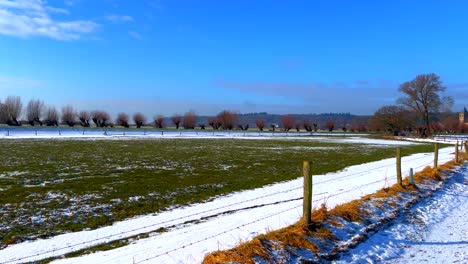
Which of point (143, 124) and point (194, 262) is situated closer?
point (194, 262)

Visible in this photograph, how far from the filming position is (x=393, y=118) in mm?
93625

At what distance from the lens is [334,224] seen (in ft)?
29.4

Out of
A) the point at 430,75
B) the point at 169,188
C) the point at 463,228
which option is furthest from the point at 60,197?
the point at 430,75

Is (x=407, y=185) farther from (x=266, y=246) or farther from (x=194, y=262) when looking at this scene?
(x=194, y=262)

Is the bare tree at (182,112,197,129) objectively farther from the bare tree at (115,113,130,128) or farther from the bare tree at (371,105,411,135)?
the bare tree at (371,105,411,135)

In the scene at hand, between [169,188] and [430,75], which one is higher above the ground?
[430,75]

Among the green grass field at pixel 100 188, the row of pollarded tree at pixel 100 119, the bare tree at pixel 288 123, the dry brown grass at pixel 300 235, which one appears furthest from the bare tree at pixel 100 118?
the dry brown grass at pixel 300 235

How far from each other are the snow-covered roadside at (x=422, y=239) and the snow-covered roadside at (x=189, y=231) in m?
2.02

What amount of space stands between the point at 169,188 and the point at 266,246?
9.14 metres

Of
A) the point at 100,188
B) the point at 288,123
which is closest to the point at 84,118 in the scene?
the point at 288,123

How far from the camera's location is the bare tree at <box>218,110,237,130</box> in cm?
15075

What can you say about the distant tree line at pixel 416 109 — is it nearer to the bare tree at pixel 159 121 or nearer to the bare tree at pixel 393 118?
the bare tree at pixel 393 118

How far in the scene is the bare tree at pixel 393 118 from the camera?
91562 millimetres

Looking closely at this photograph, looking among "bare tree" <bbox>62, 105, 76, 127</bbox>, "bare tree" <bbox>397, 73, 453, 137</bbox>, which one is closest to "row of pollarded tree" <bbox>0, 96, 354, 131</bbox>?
"bare tree" <bbox>62, 105, 76, 127</bbox>
